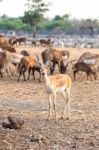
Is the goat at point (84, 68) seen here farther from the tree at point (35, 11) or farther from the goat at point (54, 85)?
the tree at point (35, 11)

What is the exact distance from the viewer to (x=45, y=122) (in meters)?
12.9

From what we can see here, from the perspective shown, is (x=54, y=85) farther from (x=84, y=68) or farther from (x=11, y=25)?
(x=11, y=25)

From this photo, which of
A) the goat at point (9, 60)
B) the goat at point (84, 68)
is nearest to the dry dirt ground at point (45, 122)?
the goat at point (84, 68)

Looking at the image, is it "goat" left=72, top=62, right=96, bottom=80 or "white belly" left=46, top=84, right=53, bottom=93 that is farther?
"goat" left=72, top=62, right=96, bottom=80

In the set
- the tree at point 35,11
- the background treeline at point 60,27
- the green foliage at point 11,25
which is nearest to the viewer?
the tree at point 35,11

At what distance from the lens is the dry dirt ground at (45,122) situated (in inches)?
433

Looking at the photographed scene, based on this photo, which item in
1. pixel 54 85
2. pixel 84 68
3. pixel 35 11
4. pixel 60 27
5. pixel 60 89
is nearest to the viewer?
pixel 54 85

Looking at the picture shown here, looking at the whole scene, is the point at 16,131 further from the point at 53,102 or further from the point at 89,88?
the point at 89,88

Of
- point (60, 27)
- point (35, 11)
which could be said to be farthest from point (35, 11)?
point (60, 27)

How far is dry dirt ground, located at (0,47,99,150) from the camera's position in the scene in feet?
36.1

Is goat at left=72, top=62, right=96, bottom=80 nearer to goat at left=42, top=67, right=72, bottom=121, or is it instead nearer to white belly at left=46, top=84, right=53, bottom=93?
goat at left=42, top=67, right=72, bottom=121

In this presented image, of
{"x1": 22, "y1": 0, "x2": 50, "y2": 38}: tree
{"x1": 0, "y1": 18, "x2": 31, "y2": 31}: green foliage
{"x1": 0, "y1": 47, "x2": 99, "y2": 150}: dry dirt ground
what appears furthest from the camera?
{"x1": 0, "y1": 18, "x2": 31, "y2": 31}: green foliage

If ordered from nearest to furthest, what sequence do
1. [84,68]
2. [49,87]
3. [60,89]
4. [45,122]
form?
[45,122] < [49,87] < [60,89] < [84,68]

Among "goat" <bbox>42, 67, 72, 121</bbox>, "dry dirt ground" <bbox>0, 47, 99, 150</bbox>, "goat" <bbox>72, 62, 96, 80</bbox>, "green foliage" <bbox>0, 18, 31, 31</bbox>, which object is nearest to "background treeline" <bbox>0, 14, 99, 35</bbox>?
"green foliage" <bbox>0, 18, 31, 31</bbox>
